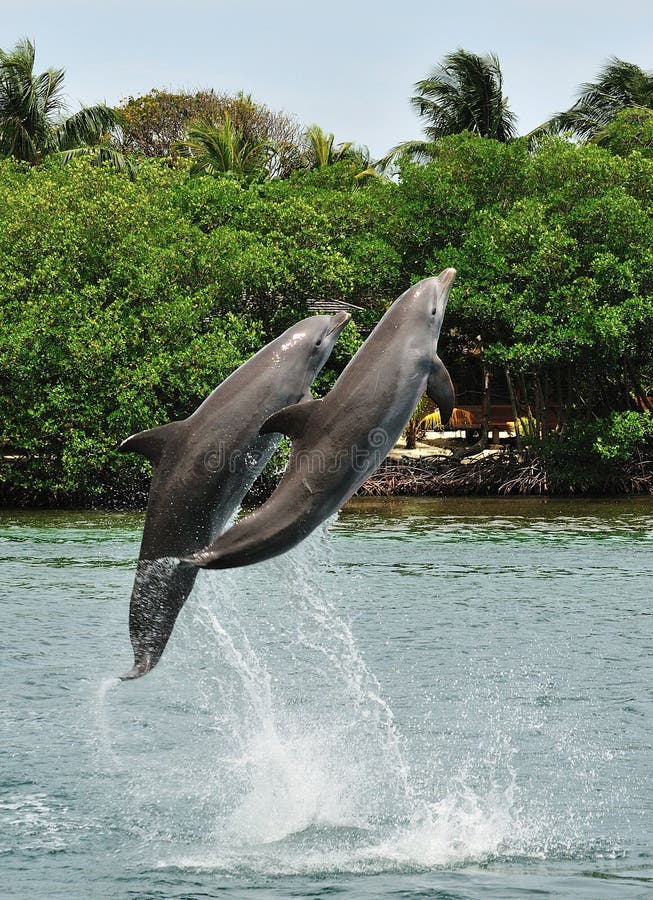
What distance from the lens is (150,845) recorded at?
9.23 m

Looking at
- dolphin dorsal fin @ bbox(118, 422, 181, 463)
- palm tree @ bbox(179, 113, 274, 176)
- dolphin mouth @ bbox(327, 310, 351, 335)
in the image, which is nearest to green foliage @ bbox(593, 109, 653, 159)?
palm tree @ bbox(179, 113, 274, 176)

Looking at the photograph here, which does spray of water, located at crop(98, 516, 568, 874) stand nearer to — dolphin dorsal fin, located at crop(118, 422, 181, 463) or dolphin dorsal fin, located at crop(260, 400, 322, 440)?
dolphin dorsal fin, located at crop(118, 422, 181, 463)

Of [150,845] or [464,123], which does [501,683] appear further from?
[464,123]

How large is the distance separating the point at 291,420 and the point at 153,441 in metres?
0.94

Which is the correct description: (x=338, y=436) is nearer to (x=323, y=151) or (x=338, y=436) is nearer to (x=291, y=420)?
(x=291, y=420)

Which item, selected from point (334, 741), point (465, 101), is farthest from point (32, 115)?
point (334, 741)

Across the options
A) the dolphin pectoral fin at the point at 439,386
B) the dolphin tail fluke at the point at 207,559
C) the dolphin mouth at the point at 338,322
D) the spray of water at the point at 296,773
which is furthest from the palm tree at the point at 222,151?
the dolphin tail fluke at the point at 207,559

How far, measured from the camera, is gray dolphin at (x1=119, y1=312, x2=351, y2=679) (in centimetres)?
720

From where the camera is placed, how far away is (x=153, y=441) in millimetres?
7391

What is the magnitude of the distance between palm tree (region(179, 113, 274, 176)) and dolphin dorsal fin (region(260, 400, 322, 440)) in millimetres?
38946

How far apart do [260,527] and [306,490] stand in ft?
1.18

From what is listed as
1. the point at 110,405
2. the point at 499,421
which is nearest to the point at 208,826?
the point at 110,405

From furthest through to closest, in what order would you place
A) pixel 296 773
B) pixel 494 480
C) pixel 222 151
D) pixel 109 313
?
1. pixel 222 151
2. pixel 494 480
3. pixel 109 313
4. pixel 296 773

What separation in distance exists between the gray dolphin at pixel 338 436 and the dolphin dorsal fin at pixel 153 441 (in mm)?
678
